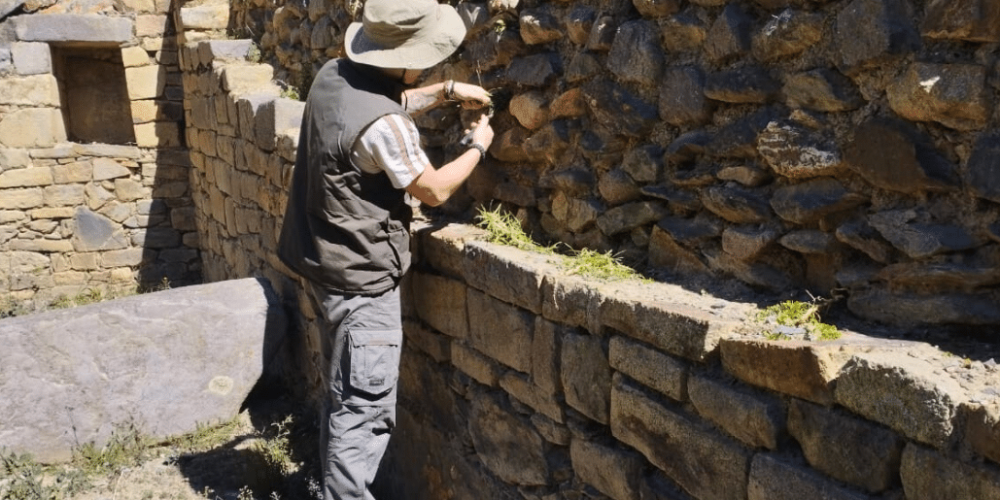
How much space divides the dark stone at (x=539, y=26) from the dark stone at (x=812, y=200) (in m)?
1.16

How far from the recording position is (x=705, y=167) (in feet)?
9.05

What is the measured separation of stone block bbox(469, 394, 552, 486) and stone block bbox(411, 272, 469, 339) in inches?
11.4

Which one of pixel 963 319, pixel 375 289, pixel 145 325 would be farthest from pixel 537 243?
pixel 145 325

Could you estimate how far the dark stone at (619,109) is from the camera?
2.95m

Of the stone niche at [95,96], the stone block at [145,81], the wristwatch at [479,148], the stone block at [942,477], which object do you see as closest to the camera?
the stone block at [942,477]

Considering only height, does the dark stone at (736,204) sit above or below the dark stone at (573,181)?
above

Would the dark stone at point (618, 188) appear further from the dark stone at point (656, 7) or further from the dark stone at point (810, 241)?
the dark stone at point (810, 241)

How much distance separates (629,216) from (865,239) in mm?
917

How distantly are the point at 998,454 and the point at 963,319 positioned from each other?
17.1 inches

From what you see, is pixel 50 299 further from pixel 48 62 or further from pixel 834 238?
pixel 834 238

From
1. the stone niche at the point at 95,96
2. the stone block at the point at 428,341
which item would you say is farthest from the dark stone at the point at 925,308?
the stone niche at the point at 95,96

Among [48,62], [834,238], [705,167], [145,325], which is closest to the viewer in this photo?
[834,238]

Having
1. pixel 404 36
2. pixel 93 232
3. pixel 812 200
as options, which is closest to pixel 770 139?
pixel 812 200

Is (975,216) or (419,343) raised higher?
(975,216)
